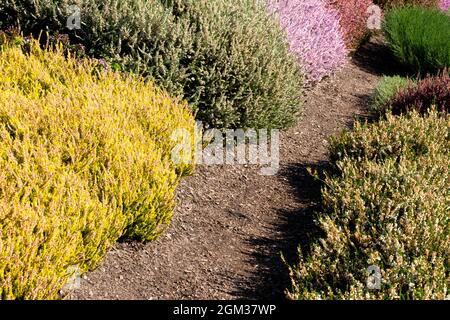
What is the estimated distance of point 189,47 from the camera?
6141mm

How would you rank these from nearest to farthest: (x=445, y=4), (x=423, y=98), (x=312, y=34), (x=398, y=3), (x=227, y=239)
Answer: (x=227, y=239)
(x=423, y=98)
(x=312, y=34)
(x=398, y=3)
(x=445, y=4)

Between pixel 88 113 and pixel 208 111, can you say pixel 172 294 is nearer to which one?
pixel 88 113

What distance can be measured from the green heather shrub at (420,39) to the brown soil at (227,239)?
330cm

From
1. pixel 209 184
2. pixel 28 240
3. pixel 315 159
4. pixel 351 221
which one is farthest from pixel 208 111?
pixel 28 240

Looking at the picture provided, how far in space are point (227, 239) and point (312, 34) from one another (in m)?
4.26

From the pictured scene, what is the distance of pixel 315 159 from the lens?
6.86 m

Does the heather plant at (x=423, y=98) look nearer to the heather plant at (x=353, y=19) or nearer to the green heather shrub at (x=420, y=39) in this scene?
the green heather shrub at (x=420, y=39)

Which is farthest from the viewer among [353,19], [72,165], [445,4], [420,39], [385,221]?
[445,4]

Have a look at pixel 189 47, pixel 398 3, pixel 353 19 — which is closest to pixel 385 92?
pixel 353 19

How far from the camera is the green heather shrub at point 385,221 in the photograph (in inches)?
160

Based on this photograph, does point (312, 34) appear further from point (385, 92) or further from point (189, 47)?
point (189, 47)

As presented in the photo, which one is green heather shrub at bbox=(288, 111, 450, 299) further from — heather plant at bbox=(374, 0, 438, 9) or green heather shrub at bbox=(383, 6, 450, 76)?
heather plant at bbox=(374, 0, 438, 9)

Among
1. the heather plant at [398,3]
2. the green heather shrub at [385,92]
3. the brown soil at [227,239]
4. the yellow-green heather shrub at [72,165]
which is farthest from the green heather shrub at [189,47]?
the heather plant at [398,3]

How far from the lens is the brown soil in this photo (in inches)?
174
